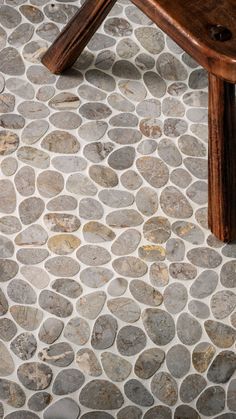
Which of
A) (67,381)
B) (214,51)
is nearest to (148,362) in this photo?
(67,381)

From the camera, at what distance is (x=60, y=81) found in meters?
1.87

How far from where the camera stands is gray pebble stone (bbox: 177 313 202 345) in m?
1.52

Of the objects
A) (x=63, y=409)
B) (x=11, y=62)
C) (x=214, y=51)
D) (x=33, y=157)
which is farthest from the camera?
(x=11, y=62)

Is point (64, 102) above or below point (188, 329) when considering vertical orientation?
above

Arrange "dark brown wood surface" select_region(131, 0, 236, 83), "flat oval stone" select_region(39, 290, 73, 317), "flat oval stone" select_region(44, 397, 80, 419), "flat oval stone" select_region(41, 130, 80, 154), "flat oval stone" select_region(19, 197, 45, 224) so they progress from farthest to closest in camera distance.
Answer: "flat oval stone" select_region(41, 130, 80, 154) → "flat oval stone" select_region(19, 197, 45, 224) → "flat oval stone" select_region(39, 290, 73, 317) → "flat oval stone" select_region(44, 397, 80, 419) → "dark brown wood surface" select_region(131, 0, 236, 83)

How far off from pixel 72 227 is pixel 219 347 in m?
0.40

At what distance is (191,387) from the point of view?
1.47 m

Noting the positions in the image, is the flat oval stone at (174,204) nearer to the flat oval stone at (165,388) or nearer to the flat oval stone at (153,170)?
the flat oval stone at (153,170)

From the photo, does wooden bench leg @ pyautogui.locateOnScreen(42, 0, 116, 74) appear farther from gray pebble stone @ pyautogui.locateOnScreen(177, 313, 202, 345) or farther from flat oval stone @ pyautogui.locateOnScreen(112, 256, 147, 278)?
gray pebble stone @ pyautogui.locateOnScreen(177, 313, 202, 345)

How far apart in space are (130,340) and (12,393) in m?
0.24

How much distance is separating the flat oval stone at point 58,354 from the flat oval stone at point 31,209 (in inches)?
11.6

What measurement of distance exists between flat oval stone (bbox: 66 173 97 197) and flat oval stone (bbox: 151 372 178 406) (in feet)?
1.44

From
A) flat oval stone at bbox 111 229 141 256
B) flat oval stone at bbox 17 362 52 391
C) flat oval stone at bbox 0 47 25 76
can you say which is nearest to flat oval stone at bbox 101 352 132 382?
flat oval stone at bbox 17 362 52 391

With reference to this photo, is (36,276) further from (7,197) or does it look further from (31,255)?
(7,197)
